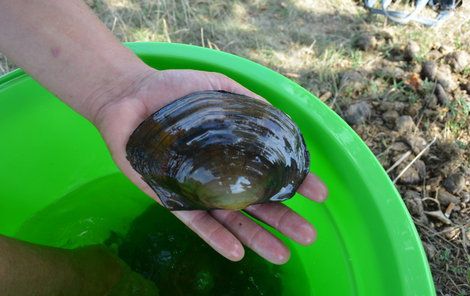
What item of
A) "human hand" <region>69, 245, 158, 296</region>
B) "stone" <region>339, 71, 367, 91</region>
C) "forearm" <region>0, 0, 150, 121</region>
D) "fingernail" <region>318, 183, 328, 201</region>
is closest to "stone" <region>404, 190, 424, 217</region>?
"stone" <region>339, 71, 367, 91</region>

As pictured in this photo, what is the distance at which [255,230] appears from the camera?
1.48 metres

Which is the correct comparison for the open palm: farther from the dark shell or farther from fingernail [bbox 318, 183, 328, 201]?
the dark shell

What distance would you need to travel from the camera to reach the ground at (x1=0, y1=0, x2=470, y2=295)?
199 centimetres

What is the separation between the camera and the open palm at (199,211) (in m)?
1.42

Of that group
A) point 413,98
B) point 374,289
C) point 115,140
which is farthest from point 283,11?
point 374,289

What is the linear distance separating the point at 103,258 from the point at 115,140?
658 mm

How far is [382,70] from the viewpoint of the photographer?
7.84ft

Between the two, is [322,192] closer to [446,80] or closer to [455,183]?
[455,183]

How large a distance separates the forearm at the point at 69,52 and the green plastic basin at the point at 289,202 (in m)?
0.20

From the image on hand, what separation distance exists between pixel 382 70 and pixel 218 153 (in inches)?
55.6

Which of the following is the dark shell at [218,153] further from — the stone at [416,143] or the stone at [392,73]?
the stone at [392,73]

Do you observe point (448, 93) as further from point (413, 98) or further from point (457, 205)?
point (457, 205)

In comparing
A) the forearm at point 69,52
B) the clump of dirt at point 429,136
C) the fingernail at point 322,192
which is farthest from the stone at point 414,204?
the forearm at point 69,52

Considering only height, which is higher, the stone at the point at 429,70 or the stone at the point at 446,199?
the stone at the point at 429,70
